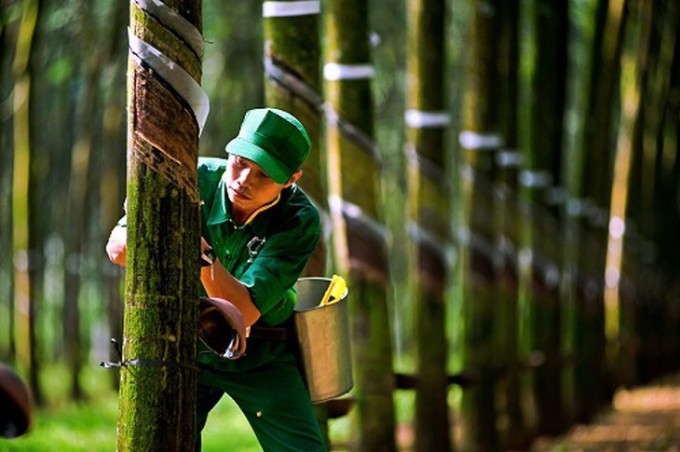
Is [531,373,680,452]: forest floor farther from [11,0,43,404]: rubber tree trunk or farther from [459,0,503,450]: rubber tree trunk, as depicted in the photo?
[11,0,43,404]: rubber tree trunk

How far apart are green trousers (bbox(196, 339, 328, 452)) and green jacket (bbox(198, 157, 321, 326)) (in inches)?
6.7

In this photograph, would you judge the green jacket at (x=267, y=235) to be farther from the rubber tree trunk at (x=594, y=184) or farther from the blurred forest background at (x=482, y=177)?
the rubber tree trunk at (x=594, y=184)

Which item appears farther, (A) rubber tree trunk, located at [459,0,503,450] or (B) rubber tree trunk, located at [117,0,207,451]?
(A) rubber tree trunk, located at [459,0,503,450]

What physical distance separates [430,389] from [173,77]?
20.7ft

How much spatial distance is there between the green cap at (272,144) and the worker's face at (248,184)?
0.04m

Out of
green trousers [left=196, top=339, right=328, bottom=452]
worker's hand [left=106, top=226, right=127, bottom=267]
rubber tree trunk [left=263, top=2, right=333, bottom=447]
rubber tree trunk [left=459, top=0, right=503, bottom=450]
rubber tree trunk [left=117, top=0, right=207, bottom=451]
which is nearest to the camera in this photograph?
rubber tree trunk [left=117, top=0, right=207, bottom=451]

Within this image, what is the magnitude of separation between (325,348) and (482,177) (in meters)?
7.14

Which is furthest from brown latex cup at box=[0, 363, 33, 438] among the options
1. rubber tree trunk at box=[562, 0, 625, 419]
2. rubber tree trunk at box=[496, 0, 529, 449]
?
rubber tree trunk at box=[562, 0, 625, 419]

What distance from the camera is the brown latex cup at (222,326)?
15.8ft

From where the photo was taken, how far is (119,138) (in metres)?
20.6

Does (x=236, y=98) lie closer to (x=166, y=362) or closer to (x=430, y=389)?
(x=430, y=389)

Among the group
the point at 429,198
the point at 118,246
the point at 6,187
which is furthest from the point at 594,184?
the point at 118,246

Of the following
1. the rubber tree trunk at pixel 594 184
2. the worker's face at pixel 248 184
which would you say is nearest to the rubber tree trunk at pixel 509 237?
the rubber tree trunk at pixel 594 184

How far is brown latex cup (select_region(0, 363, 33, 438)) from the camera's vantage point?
333 cm
